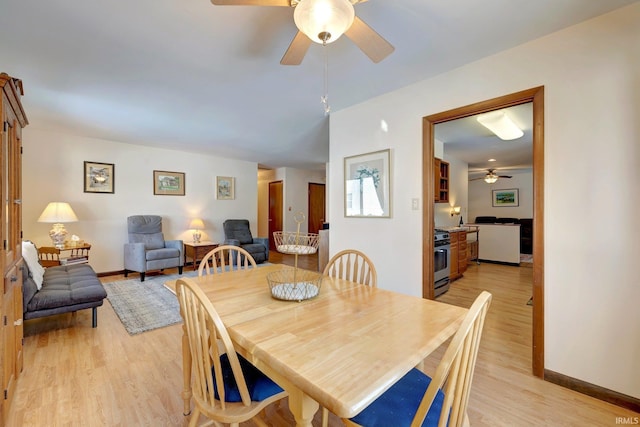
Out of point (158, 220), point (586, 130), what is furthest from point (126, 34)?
point (158, 220)

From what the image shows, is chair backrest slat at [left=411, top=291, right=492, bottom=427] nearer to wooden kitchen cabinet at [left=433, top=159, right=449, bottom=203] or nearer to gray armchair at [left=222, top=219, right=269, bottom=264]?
wooden kitchen cabinet at [left=433, top=159, right=449, bottom=203]

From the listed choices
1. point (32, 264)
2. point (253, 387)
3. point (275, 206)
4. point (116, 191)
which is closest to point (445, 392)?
point (253, 387)

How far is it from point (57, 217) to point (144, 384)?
3325 millimetres

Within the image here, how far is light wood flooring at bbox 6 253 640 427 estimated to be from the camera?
152 centimetres

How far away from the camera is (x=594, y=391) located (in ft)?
5.56

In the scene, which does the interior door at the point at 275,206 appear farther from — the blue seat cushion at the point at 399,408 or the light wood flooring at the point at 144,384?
the blue seat cushion at the point at 399,408

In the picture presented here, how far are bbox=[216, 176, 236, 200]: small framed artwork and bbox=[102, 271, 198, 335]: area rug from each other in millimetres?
2350

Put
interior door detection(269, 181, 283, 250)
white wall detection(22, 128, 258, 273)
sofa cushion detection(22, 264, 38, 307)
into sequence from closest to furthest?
sofa cushion detection(22, 264, 38, 307) → white wall detection(22, 128, 258, 273) → interior door detection(269, 181, 283, 250)

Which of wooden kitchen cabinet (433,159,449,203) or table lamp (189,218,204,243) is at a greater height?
wooden kitchen cabinet (433,159,449,203)

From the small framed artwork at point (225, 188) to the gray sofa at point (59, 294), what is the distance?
11.0 ft

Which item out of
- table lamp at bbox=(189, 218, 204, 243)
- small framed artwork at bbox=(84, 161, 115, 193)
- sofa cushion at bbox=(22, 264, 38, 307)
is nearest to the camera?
sofa cushion at bbox=(22, 264, 38, 307)

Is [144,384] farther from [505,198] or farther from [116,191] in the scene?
[505,198]

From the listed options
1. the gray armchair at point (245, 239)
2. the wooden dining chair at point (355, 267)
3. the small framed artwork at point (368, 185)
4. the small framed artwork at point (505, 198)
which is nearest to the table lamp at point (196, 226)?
the gray armchair at point (245, 239)

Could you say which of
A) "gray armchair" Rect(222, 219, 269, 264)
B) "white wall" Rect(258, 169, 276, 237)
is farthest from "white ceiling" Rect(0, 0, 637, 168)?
"white wall" Rect(258, 169, 276, 237)
